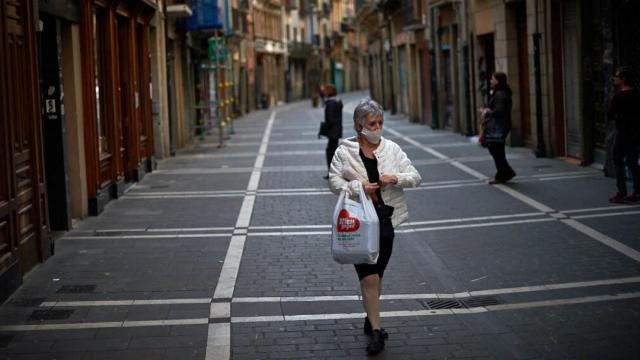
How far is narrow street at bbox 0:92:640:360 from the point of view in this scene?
7.07 meters

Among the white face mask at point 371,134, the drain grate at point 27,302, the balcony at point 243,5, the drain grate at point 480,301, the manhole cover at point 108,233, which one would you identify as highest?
the balcony at point 243,5

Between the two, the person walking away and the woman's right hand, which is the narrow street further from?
the person walking away

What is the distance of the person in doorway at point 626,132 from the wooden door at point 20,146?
7.21 meters

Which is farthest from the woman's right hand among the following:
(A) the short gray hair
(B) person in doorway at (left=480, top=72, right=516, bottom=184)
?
(B) person in doorway at (left=480, top=72, right=516, bottom=184)

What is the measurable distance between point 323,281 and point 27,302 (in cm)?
258

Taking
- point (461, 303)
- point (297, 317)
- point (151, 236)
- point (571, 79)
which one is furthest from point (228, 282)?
point (571, 79)

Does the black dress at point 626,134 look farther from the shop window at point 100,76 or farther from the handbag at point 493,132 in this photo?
the shop window at point 100,76

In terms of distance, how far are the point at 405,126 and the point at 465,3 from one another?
8642mm

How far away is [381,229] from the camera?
6969mm

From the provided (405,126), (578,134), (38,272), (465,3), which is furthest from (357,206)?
(405,126)

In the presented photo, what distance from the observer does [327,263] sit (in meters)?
10.2

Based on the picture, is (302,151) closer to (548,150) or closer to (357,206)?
(548,150)

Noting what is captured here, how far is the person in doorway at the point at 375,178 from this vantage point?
22.7ft

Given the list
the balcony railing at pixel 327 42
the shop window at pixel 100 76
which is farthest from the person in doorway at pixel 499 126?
the balcony railing at pixel 327 42
